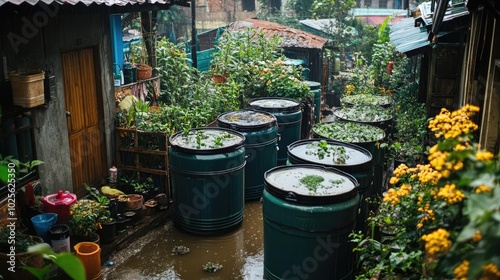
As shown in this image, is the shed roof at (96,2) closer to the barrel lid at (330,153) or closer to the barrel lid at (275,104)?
the barrel lid at (275,104)

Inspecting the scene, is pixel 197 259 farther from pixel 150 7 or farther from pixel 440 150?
pixel 440 150

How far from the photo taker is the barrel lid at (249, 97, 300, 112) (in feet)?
33.5

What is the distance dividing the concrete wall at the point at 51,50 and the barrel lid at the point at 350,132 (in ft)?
13.9

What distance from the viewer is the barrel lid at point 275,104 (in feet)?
33.5

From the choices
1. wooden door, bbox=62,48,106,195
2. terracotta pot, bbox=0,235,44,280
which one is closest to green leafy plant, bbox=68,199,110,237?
terracotta pot, bbox=0,235,44,280

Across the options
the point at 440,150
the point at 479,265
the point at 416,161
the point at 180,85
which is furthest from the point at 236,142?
the point at 479,265

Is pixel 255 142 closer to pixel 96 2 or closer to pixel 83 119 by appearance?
pixel 83 119

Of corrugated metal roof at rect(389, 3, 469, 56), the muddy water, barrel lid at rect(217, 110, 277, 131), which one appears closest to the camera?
corrugated metal roof at rect(389, 3, 469, 56)

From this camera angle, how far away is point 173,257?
7332 mm

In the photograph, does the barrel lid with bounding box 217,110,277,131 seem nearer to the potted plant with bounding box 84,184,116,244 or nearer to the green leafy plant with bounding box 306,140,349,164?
the green leafy plant with bounding box 306,140,349,164

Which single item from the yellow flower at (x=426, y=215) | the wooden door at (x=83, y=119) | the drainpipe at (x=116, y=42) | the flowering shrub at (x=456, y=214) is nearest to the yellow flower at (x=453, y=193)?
the flowering shrub at (x=456, y=214)

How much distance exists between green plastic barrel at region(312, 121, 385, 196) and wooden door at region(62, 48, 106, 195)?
3991mm

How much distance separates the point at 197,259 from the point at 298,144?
2379 mm

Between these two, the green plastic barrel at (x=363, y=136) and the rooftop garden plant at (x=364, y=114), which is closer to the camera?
the green plastic barrel at (x=363, y=136)
